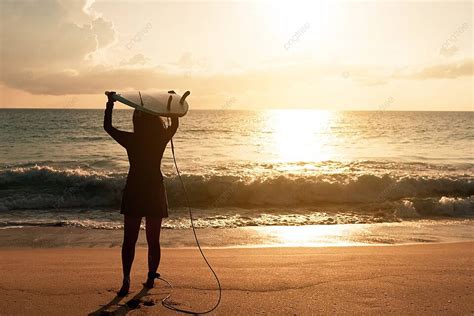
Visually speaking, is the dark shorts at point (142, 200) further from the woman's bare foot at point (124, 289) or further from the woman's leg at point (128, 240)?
the woman's bare foot at point (124, 289)

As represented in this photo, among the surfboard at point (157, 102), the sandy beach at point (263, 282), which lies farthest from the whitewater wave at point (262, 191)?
the surfboard at point (157, 102)

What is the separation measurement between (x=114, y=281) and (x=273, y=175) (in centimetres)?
1163

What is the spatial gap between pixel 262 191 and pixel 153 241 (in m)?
10.5

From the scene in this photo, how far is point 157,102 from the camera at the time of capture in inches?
180

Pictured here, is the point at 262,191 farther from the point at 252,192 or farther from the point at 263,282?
the point at 263,282

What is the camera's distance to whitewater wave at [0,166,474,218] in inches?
540

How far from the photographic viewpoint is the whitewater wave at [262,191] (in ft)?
45.0

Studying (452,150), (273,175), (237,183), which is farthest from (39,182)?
(452,150)

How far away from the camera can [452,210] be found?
12977 mm

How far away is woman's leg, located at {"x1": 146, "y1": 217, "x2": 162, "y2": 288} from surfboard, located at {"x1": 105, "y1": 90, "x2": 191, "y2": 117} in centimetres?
103

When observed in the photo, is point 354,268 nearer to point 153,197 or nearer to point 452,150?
point 153,197

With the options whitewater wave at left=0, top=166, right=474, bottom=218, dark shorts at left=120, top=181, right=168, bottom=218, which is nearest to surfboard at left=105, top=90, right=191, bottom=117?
dark shorts at left=120, top=181, right=168, bottom=218

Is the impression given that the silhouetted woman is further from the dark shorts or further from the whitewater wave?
the whitewater wave

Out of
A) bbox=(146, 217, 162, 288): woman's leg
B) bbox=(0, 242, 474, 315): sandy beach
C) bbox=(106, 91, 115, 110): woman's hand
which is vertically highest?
bbox=(106, 91, 115, 110): woman's hand
